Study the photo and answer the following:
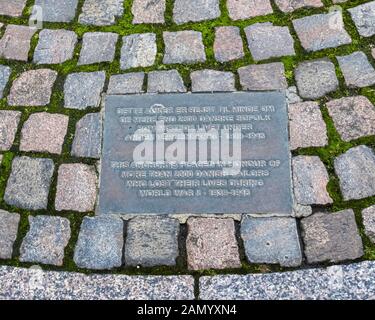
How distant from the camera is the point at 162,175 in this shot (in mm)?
2912

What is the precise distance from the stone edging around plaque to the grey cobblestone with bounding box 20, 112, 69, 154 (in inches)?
29.6

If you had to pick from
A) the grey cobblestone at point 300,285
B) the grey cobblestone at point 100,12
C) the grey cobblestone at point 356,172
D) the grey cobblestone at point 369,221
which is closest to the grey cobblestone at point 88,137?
the grey cobblestone at point 100,12

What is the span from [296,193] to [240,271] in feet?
1.74

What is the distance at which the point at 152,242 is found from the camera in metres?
2.75

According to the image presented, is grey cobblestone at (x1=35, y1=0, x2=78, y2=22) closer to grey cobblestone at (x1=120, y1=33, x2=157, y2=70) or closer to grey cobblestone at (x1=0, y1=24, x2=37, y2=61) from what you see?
grey cobblestone at (x1=0, y1=24, x2=37, y2=61)

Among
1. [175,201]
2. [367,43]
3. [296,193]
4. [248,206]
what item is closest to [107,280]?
[175,201]

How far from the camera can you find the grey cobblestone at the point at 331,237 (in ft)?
8.66

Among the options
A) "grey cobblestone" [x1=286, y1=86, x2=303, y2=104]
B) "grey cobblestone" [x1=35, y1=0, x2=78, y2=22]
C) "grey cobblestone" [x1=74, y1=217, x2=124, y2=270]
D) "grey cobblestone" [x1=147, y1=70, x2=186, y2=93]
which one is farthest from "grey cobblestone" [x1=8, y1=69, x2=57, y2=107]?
"grey cobblestone" [x1=286, y1=86, x2=303, y2=104]

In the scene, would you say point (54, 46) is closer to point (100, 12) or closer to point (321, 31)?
point (100, 12)

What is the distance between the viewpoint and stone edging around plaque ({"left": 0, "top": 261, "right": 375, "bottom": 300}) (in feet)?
8.38

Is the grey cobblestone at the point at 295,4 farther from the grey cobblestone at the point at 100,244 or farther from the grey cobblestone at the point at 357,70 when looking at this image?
the grey cobblestone at the point at 100,244
